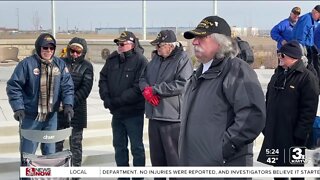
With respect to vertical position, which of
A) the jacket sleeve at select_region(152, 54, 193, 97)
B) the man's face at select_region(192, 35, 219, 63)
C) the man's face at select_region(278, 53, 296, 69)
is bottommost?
the jacket sleeve at select_region(152, 54, 193, 97)

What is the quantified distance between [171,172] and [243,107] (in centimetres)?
79

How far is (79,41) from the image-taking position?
18.7 ft

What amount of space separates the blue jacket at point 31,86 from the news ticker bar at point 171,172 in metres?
1.16

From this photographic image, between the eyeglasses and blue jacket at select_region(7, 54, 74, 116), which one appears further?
blue jacket at select_region(7, 54, 74, 116)

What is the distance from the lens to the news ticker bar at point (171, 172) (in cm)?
332

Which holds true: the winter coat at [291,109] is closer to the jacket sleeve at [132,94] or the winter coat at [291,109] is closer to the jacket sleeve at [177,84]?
the jacket sleeve at [177,84]

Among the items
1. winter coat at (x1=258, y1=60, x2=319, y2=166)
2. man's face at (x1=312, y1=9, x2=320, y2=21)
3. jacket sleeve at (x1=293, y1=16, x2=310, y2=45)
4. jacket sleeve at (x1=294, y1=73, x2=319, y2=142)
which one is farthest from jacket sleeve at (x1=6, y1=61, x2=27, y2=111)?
man's face at (x1=312, y1=9, x2=320, y2=21)

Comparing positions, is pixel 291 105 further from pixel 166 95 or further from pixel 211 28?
pixel 211 28

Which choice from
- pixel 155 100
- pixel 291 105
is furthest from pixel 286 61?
pixel 155 100

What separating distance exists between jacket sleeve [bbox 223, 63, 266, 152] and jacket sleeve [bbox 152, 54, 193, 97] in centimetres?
181

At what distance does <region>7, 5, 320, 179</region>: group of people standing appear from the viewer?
3.28 m

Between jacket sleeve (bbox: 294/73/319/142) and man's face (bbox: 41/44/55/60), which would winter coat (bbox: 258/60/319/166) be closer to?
jacket sleeve (bbox: 294/73/319/142)

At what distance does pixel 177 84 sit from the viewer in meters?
5.07

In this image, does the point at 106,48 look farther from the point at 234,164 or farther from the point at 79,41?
the point at 234,164
